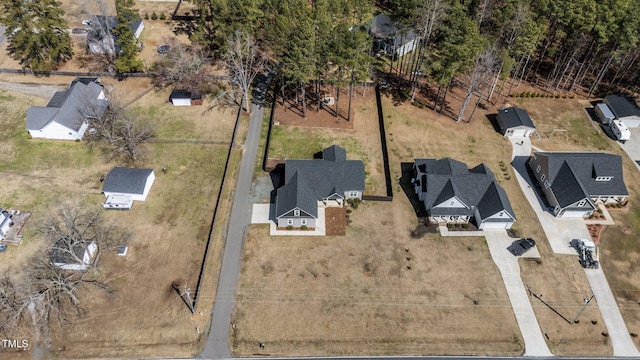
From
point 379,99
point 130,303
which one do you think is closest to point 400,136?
point 379,99

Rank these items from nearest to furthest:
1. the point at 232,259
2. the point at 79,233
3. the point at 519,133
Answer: the point at 79,233 < the point at 232,259 < the point at 519,133

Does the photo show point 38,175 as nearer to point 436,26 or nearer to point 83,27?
point 83,27

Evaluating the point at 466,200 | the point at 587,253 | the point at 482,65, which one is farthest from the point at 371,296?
the point at 482,65

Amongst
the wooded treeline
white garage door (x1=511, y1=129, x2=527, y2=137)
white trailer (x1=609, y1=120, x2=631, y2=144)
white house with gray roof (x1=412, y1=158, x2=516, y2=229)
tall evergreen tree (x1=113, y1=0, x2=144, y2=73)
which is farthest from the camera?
tall evergreen tree (x1=113, y1=0, x2=144, y2=73)

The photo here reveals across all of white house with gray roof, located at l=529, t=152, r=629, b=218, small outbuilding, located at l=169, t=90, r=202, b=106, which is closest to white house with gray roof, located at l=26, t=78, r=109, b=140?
small outbuilding, located at l=169, t=90, r=202, b=106

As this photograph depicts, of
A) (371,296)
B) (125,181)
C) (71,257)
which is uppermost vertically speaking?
(125,181)

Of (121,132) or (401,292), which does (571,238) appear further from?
(121,132)

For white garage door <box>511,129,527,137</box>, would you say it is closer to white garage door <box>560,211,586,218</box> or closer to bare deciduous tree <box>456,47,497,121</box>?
bare deciduous tree <box>456,47,497,121</box>

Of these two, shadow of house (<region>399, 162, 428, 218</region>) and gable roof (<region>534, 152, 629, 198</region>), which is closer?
shadow of house (<region>399, 162, 428, 218</region>)
